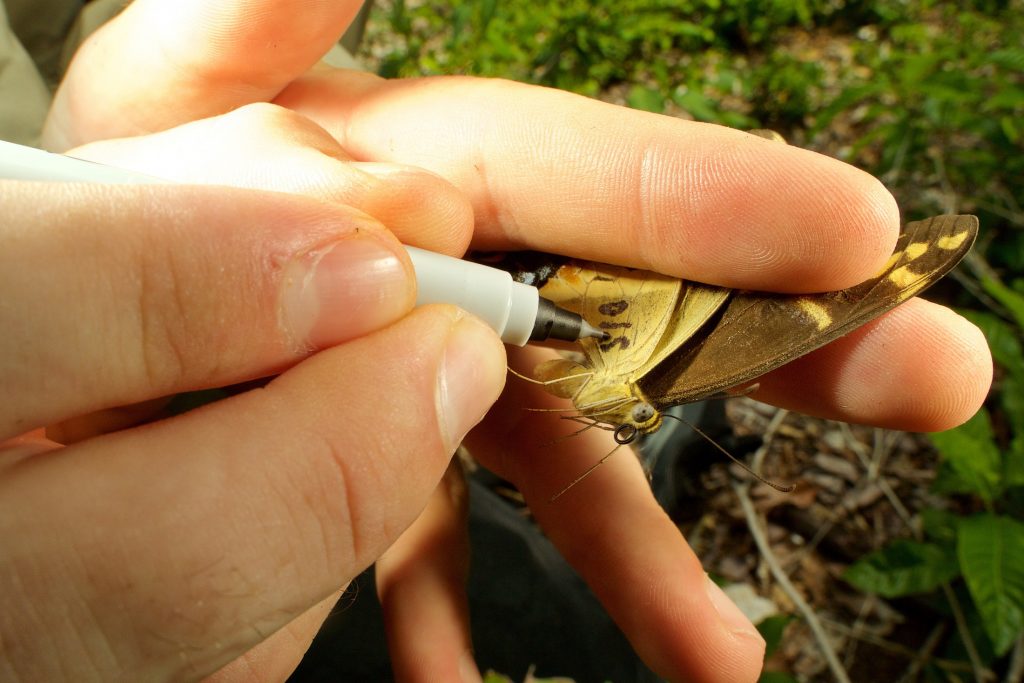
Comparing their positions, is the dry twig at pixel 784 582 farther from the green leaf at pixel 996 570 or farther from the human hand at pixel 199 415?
the human hand at pixel 199 415

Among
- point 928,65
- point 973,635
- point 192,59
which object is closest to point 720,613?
point 973,635

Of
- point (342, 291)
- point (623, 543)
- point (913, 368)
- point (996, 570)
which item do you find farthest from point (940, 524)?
point (342, 291)

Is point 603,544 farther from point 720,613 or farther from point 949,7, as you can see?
point 949,7

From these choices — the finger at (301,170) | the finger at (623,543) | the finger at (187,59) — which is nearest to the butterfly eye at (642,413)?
the finger at (301,170)

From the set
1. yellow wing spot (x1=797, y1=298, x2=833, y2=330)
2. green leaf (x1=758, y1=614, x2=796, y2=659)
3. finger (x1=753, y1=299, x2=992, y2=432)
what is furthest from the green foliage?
yellow wing spot (x1=797, y1=298, x2=833, y2=330)

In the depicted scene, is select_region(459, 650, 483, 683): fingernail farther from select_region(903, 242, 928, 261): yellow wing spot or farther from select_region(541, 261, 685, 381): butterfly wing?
select_region(903, 242, 928, 261): yellow wing spot
